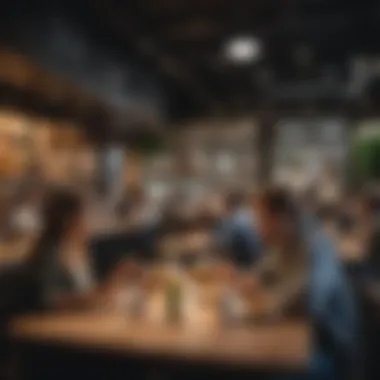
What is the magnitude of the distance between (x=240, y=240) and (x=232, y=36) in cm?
239

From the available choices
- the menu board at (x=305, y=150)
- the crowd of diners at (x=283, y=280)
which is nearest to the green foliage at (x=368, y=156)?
the menu board at (x=305, y=150)

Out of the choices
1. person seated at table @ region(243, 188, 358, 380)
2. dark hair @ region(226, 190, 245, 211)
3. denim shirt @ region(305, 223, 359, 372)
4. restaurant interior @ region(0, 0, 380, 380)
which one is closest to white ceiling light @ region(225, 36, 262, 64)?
restaurant interior @ region(0, 0, 380, 380)

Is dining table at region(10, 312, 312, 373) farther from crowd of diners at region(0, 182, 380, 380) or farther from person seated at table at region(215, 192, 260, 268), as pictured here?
person seated at table at region(215, 192, 260, 268)

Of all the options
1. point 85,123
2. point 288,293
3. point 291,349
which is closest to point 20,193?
point 85,123

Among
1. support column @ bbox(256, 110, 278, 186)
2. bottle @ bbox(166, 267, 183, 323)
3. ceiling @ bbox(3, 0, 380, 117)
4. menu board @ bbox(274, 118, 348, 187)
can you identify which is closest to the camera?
bottle @ bbox(166, 267, 183, 323)

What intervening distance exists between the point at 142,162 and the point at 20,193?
3.98 m

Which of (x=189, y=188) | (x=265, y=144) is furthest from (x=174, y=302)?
(x=189, y=188)

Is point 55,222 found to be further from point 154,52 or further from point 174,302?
point 154,52

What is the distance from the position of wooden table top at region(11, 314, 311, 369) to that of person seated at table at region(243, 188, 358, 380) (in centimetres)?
10

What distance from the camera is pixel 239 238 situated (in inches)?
214

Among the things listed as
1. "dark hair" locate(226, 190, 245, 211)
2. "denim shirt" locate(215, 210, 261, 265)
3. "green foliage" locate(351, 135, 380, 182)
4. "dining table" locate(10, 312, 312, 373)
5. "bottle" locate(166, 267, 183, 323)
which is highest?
"green foliage" locate(351, 135, 380, 182)

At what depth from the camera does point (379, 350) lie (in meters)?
3.51

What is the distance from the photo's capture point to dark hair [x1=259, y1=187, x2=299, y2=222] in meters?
2.84

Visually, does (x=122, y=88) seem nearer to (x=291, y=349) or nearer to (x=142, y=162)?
(x=142, y=162)
